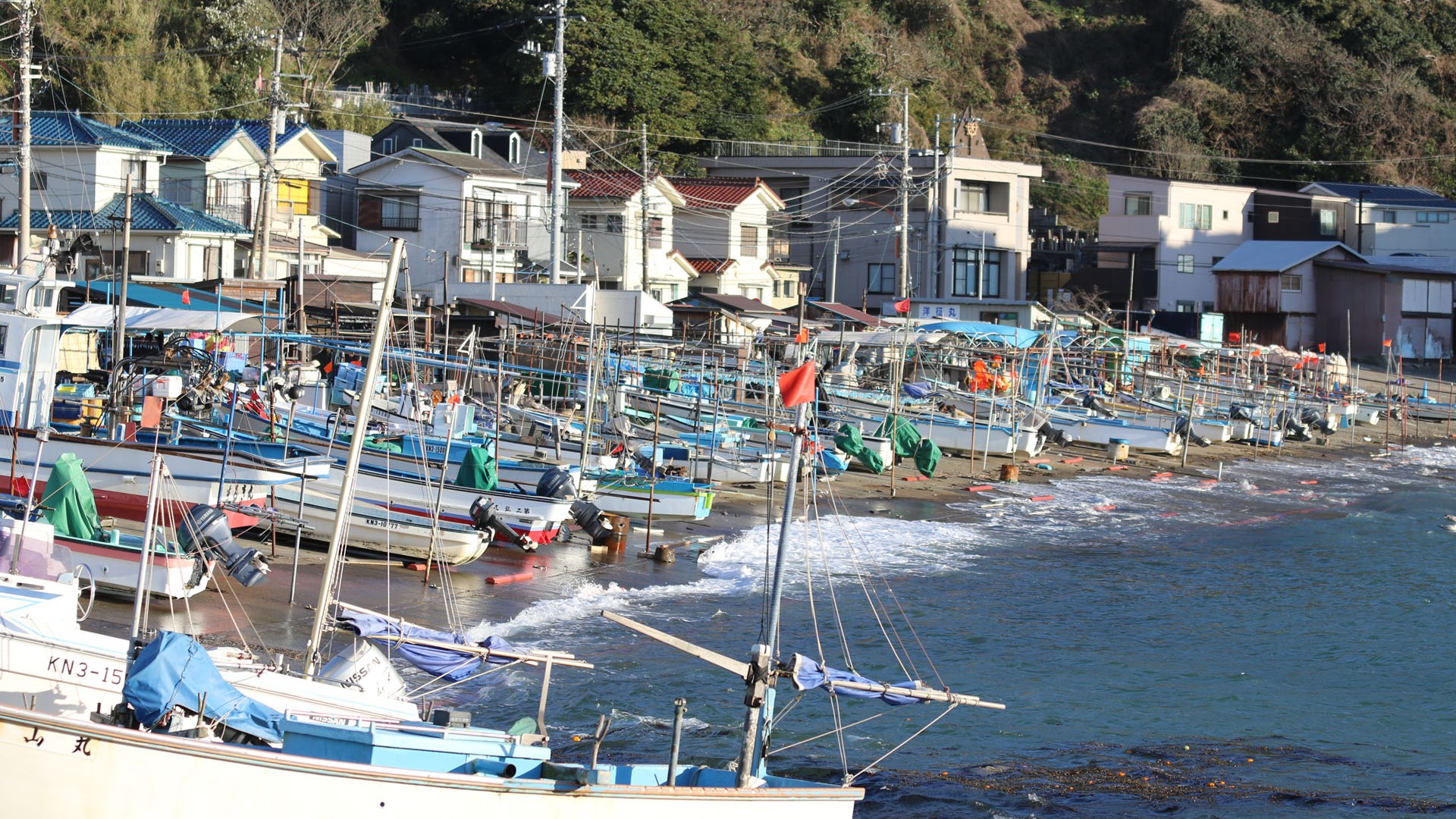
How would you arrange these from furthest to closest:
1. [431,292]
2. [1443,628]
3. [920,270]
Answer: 1. [920,270]
2. [431,292]
3. [1443,628]

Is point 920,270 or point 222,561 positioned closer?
point 222,561

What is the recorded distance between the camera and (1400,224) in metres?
69.7

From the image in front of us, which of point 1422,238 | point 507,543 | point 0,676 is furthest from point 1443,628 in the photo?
point 1422,238

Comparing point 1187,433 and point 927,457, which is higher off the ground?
point 1187,433

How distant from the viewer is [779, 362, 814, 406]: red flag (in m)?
12.3

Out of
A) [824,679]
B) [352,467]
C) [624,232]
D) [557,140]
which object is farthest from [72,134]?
[824,679]

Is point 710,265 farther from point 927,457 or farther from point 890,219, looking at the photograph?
point 927,457

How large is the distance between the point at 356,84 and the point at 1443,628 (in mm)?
60845

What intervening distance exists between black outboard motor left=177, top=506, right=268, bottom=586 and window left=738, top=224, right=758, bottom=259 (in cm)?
4273

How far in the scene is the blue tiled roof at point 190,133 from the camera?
4869 centimetres

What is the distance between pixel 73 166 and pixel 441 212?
12646 mm

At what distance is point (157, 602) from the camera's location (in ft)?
61.8

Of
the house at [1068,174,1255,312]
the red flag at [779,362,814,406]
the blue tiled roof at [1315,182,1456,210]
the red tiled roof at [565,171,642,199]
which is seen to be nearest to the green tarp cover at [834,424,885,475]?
the red tiled roof at [565,171,642,199]

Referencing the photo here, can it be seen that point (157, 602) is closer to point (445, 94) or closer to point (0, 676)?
point (0, 676)
